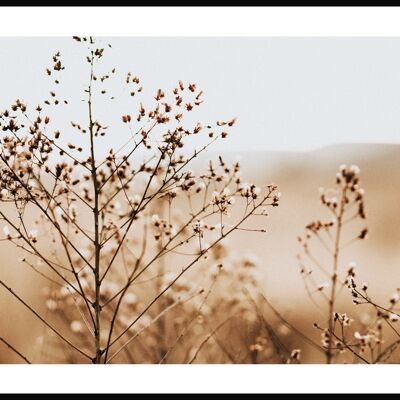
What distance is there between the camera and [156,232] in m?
1.72

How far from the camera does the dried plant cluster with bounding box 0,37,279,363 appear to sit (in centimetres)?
157

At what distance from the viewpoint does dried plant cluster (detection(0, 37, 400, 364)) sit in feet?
5.18

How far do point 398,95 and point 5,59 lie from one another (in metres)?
1.65

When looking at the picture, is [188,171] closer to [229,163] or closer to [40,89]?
[229,163]

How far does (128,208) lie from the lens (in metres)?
1.96

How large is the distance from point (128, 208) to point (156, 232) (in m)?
0.29

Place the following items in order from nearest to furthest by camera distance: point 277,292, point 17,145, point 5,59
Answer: point 17,145 < point 5,59 < point 277,292

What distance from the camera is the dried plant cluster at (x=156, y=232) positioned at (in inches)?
62.1

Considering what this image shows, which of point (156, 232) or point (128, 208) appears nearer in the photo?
point (156, 232)

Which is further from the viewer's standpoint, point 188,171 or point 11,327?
point 11,327

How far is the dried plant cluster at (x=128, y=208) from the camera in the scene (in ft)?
5.16

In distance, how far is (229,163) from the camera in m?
1.79

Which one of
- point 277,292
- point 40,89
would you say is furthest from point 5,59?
point 277,292
